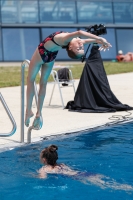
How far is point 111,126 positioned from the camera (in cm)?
899

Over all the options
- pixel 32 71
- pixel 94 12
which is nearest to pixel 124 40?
pixel 94 12

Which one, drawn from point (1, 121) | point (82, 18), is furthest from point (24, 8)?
point (1, 121)

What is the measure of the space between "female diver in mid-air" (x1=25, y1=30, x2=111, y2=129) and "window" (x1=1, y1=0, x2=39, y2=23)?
59.4ft

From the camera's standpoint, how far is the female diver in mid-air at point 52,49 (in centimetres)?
606

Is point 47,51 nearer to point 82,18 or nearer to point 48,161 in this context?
point 48,161

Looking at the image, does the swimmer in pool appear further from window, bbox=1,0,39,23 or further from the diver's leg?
window, bbox=1,0,39,23

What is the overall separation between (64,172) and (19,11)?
776 inches

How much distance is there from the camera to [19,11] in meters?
24.9

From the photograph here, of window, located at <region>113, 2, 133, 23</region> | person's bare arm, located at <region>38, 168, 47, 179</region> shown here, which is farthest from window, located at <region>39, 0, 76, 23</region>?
person's bare arm, located at <region>38, 168, 47, 179</region>

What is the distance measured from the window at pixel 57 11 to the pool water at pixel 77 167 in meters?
17.5

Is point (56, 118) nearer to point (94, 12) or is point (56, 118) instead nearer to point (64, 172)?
point (64, 172)

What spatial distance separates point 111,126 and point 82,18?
17.8 meters

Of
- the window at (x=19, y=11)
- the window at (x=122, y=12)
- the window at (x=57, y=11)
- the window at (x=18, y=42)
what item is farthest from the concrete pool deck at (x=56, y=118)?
the window at (x=122, y=12)

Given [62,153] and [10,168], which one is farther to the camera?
[62,153]
